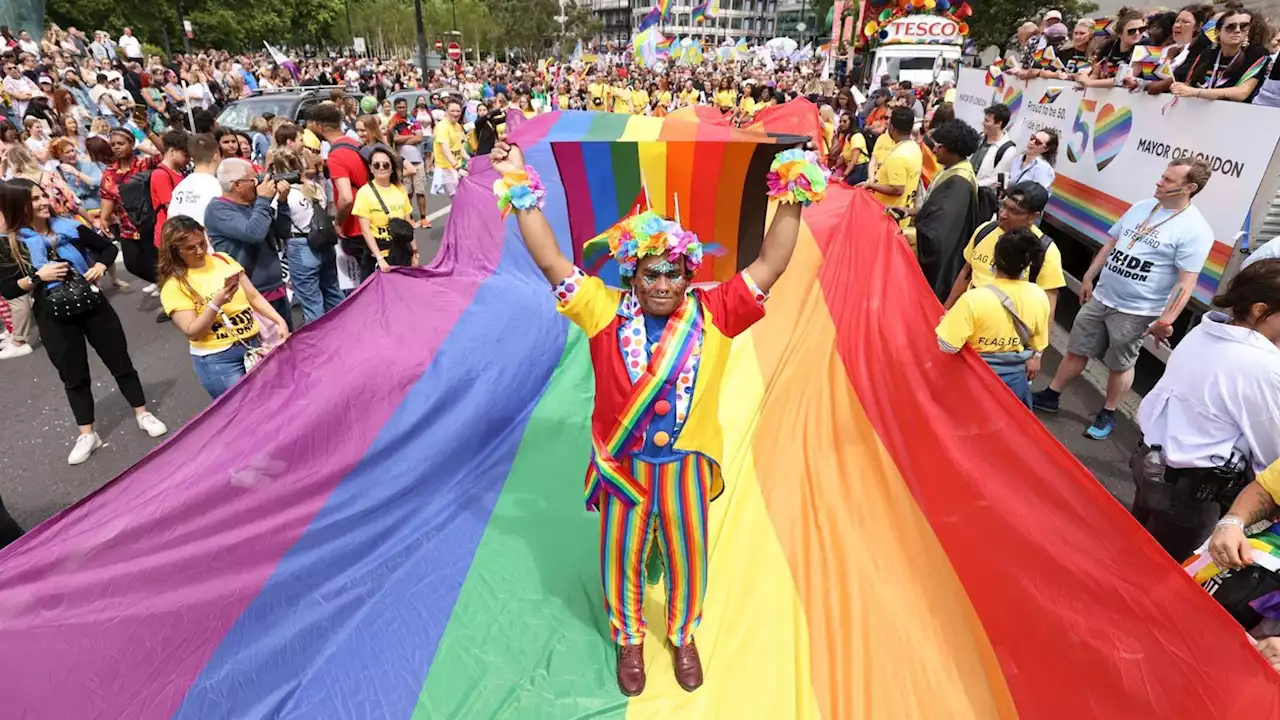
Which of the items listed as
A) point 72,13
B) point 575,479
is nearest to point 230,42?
point 72,13

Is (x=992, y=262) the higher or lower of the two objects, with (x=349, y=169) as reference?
lower

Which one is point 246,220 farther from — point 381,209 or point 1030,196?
point 1030,196

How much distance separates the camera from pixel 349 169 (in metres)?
6.07

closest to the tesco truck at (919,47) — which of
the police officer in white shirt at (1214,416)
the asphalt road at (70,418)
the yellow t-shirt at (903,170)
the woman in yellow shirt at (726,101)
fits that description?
the woman in yellow shirt at (726,101)

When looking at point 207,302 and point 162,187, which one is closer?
point 207,302

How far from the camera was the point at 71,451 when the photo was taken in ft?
15.8

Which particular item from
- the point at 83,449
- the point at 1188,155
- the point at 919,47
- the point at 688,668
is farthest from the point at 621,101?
the point at 688,668

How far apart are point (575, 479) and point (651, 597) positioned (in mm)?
987

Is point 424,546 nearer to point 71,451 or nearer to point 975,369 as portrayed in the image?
point 975,369

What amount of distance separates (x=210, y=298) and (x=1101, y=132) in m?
7.64

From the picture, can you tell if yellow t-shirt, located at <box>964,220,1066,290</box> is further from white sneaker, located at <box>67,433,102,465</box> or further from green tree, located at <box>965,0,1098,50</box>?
green tree, located at <box>965,0,1098,50</box>

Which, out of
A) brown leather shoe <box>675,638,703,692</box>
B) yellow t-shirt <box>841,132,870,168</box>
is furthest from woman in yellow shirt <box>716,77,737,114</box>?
brown leather shoe <box>675,638,703,692</box>

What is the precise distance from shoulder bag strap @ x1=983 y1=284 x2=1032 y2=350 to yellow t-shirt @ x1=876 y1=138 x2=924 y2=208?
11.1 ft

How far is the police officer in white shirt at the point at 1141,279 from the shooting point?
13.8ft
